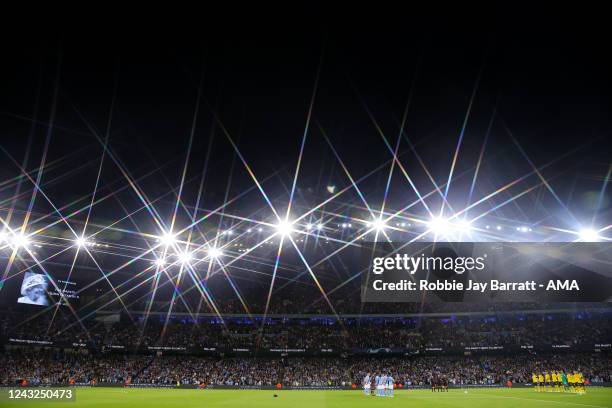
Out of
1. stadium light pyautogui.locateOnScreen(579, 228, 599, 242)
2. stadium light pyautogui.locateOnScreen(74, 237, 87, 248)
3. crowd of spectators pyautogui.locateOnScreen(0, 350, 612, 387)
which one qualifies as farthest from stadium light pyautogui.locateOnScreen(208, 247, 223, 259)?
stadium light pyautogui.locateOnScreen(579, 228, 599, 242)

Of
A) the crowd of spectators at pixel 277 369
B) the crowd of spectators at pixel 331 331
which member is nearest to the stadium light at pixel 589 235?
the crowd of spectators at pixel 277 369

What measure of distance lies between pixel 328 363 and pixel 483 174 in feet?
119

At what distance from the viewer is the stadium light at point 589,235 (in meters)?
32.0

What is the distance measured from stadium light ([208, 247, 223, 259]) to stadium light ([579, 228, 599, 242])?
151 ft

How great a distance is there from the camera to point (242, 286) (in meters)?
70.4

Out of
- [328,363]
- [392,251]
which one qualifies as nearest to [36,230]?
[328,363]

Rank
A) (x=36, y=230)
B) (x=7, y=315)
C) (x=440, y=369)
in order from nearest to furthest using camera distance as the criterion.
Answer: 1. (x=36, y=230)
2. (x=440, y=369)
3. (x=7, y=315)

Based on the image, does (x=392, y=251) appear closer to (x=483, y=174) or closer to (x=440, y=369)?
(x=483, y=174)

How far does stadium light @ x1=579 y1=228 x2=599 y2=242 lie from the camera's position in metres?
32.0

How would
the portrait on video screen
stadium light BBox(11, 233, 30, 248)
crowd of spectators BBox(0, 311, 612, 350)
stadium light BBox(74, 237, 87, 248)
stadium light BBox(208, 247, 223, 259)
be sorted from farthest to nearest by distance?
stadium light BBox(208, 247, 223, 259), crowd of spectators BBox(0, 311, 612, 350), the portrait on video screen, stadium light BBox(74, 237, 87, 248), stadium light BBox(11, 233, 30, 248)

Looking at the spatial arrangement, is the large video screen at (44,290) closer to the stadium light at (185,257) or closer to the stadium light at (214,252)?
the stadium light at (185,257)

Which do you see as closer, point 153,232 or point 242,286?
point 153,232

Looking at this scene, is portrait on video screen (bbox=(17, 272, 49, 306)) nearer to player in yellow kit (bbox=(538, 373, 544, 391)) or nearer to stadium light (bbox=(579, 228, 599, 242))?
player in yellow kit (bbox=(538, 373, 544, 391))

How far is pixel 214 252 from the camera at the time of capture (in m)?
63.4
